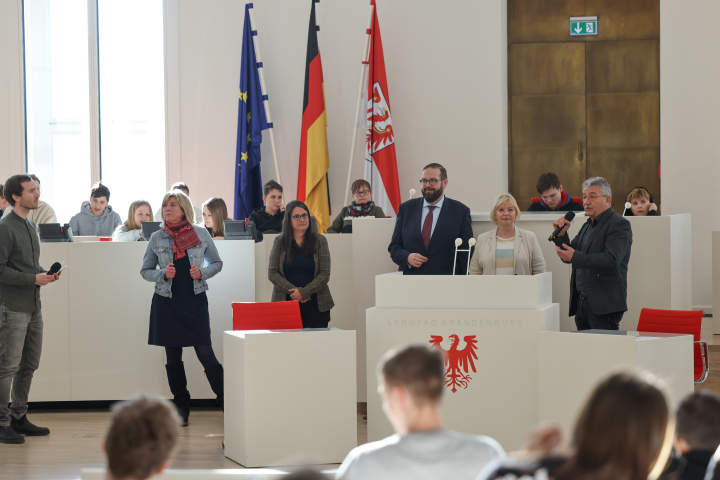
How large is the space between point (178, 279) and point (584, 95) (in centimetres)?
573

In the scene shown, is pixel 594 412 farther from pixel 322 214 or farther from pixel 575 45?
pixel 575 45

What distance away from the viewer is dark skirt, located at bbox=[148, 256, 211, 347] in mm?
5438

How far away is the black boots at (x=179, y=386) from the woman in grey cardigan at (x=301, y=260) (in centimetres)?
81

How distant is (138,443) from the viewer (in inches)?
64.9

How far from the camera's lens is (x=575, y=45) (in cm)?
940

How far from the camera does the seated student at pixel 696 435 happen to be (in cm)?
196

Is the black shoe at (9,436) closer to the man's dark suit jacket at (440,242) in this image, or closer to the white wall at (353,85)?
the man's dark suit jacket at (440,242)

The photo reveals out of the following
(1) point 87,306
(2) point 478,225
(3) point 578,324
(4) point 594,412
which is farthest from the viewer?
(1) point 87,306

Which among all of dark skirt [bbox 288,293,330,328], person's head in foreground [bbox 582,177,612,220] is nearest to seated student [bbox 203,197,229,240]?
dark skirt [bbox 288,293,330,328]

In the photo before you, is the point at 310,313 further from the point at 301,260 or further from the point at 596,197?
the point at 596,197

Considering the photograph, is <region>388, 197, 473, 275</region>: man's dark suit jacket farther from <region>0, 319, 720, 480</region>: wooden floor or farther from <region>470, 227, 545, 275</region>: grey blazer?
<region>0, 319, 720, 480</region>: wooden floor

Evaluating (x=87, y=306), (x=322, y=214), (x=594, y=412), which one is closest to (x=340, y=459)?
(x=87, y=306)

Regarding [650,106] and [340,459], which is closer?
[340,459]

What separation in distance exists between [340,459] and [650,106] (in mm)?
6340
